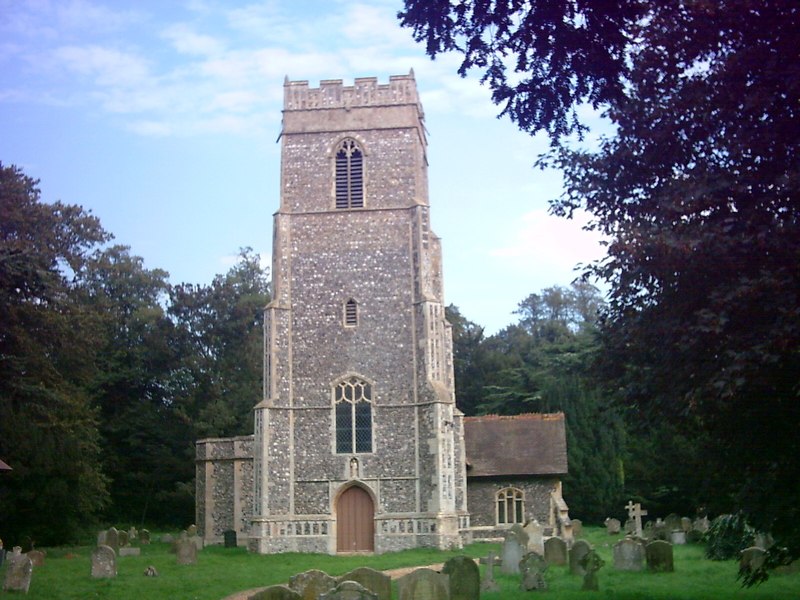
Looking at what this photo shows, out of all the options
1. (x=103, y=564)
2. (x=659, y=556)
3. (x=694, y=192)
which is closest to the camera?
(x=694, y=192)

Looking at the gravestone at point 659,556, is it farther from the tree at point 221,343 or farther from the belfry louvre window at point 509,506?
the tree at point 221,343

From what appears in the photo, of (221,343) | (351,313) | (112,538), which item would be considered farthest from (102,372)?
(351,313)

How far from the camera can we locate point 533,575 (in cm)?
1484

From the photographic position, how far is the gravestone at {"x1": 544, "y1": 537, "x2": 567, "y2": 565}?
19547 mm

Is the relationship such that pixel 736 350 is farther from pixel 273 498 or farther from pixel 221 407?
pixel 221 407

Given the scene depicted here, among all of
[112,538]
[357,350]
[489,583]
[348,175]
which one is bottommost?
[489,583]

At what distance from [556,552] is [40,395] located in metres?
17.7

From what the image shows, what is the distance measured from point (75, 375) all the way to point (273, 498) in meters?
11.8

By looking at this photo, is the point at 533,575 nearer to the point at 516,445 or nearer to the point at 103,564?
the point at 103,564

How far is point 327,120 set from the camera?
2892 centimetres

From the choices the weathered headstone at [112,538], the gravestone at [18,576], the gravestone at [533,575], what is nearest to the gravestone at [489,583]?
the gravestone at [533,575]

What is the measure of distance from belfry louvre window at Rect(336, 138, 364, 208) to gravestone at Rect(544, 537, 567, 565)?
12.5 m

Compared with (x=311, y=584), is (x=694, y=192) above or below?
above

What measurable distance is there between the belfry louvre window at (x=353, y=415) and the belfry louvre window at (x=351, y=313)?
1632 mm
